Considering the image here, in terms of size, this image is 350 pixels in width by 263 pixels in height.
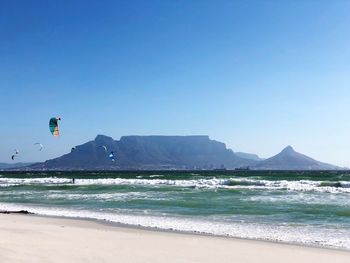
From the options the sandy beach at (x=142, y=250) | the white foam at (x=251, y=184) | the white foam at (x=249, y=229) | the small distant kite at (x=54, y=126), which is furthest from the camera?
the white foam at (x=251, y=184)

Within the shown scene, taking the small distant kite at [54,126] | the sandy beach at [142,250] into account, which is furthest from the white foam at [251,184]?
the sandy beach at [142,250]

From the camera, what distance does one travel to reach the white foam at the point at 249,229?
9.54 m

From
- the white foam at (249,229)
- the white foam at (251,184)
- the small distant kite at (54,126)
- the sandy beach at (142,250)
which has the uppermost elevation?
the small distant kite at (54,126)

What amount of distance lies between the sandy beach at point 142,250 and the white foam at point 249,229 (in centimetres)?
116

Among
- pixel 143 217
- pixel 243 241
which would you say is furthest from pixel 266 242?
pixel 143 217

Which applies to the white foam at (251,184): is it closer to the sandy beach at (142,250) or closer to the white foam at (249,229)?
the white foam at (249,229)

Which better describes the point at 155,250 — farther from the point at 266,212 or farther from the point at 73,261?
the point at 266,212

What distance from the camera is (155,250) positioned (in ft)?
23.7

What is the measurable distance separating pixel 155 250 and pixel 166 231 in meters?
3.46

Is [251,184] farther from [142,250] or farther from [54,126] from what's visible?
[142,250]

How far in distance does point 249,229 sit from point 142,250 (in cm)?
472

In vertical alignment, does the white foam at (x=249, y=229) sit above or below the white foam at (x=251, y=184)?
above

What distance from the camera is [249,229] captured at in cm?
1117

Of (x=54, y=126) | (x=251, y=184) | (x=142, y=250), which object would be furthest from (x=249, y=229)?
(x=251, y=184)
